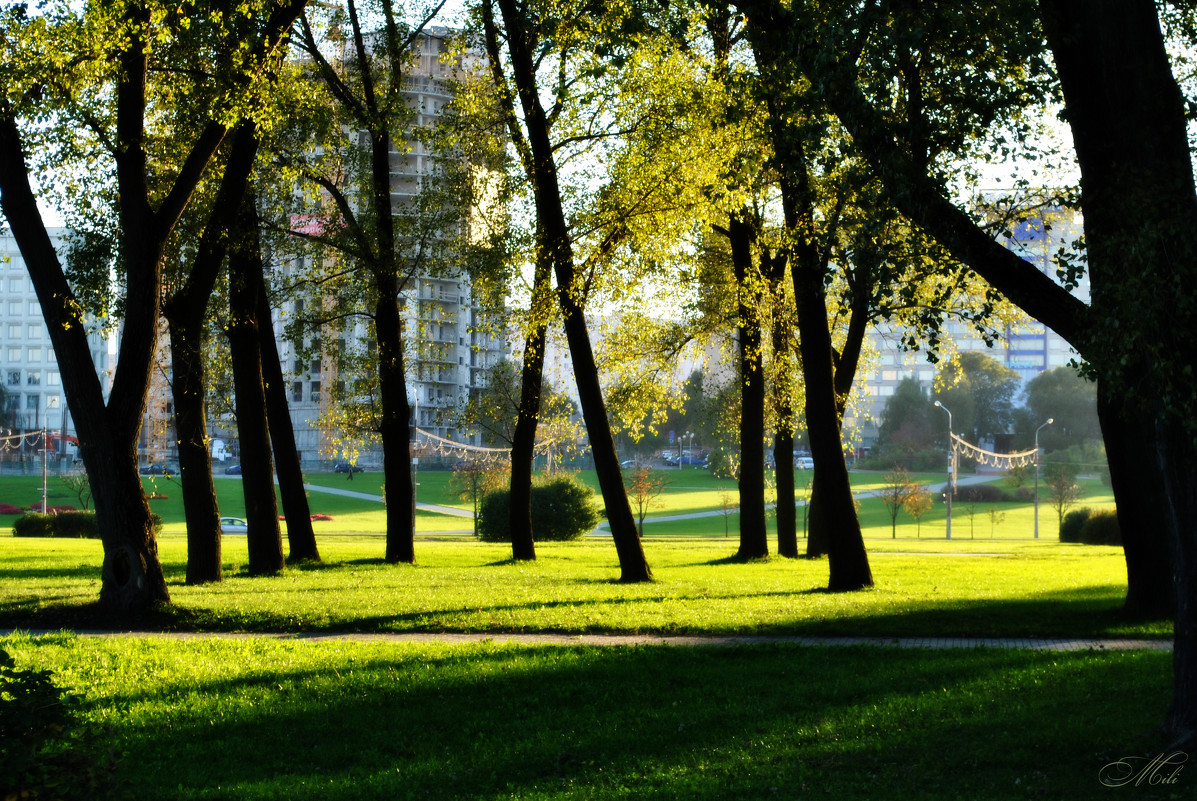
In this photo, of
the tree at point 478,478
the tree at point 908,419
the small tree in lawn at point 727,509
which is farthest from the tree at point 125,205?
the tree at point 908,419

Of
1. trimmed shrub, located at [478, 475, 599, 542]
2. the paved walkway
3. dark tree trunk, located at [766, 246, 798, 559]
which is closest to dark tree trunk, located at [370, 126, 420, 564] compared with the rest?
dark tree trunk, located at [766, 246, 798, 559]

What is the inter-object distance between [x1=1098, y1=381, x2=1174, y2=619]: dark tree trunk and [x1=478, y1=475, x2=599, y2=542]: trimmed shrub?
89.3ft

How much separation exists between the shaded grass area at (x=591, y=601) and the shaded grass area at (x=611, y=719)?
181cm

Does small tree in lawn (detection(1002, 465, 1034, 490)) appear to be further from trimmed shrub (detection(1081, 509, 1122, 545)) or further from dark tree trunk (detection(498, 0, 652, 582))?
dark tree trunk (detection(498, 0, 652, 582))

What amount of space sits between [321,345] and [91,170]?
739 centimetres

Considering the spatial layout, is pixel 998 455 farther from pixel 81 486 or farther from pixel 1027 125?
pixel 1027 125

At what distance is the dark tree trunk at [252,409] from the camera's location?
1811 cm

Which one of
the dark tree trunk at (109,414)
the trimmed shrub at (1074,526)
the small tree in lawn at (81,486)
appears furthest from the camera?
the small tree in lawn at (81,486)

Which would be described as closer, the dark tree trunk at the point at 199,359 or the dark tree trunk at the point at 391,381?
the dark tree trunk at the point at 199,359

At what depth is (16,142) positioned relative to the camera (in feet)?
40.3

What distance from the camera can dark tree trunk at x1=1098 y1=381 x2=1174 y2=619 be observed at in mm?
12188

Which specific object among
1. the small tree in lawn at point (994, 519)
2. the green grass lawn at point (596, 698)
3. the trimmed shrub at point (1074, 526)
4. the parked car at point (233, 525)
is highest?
the green grass lawn at point (596, 698)

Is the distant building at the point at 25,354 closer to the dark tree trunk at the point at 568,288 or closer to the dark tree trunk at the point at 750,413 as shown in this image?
the dark tree trunk at the point at 750,413

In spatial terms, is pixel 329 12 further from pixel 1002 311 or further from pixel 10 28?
pixel 1002 311
